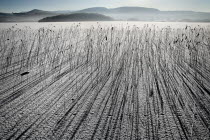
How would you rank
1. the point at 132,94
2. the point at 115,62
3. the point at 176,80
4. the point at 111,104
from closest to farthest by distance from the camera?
the point at 111,104, the point at 132,94, the point at 176,80, the point at 115,62

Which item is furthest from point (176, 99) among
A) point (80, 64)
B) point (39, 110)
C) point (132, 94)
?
point (80, 64)

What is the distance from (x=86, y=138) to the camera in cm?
186

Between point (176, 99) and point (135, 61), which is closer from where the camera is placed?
point (176, 99)

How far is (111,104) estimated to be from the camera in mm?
2555

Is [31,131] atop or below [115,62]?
below

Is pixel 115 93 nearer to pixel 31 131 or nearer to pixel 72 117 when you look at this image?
pixel 72 117

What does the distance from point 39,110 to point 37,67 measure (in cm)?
212

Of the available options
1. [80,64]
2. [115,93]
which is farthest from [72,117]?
[80,64]

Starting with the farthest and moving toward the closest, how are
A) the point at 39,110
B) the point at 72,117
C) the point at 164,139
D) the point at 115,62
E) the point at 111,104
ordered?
1. the point at 115,62
2. the point at 111,104
3. the point at 39,110
4. the point at 72,117
5. the point at 164,139

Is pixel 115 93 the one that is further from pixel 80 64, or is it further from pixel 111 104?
pixel 80 64

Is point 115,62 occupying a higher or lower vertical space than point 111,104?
higher

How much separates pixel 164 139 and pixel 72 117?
106cm

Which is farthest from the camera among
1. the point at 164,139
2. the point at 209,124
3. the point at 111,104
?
the point at 111,104

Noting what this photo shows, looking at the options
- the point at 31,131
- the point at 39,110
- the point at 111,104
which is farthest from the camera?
the point at 111,104
